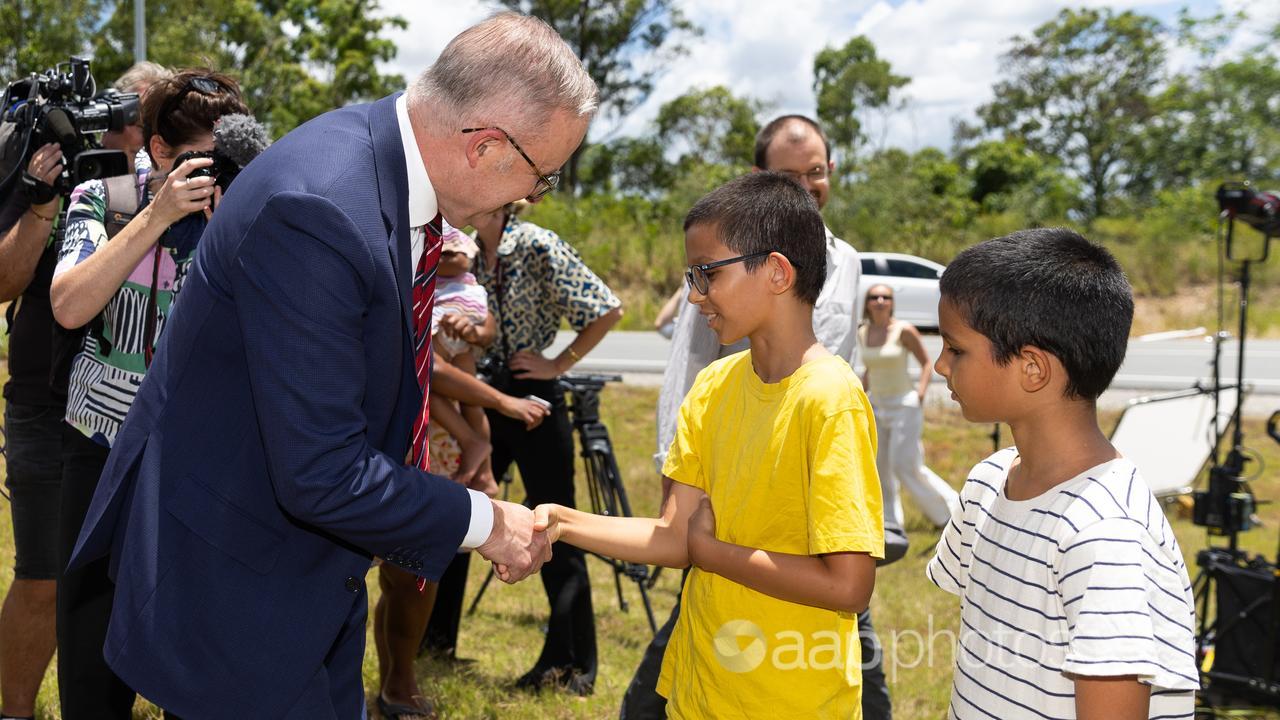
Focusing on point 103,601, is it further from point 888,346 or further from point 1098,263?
point 888,346

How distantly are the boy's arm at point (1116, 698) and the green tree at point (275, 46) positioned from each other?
59.4ft

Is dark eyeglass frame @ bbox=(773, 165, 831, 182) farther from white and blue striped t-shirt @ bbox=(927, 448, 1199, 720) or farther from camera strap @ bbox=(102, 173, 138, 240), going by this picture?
camera strap @ bbox=(102, 173, 138, 240)

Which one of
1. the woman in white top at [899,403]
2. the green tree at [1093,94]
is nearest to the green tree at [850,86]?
the green tree at [1093,94]

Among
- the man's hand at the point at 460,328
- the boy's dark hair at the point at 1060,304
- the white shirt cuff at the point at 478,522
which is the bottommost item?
the white shirt cuff at the point at 478,522

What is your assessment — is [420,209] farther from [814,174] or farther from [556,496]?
[556,496]

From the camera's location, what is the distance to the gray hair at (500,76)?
1.76m

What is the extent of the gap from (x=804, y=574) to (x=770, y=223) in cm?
74

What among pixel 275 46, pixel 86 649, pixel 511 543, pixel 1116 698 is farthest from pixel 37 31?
pixel 1116 698

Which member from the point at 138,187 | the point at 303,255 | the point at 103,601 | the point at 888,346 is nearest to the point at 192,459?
the point at 303,255

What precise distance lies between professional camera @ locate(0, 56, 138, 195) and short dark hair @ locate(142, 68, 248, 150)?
0.55 ft

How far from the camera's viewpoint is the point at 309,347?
Result: 1.59 meters

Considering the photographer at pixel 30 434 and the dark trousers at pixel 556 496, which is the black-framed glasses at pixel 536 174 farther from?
the dark trousers at pixel 556 496

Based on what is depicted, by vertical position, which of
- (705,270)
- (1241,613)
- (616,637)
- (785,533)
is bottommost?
(616,637)

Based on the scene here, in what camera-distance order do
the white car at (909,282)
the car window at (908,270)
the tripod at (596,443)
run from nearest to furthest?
the tripod at (596,443) → the white car at (909,282) → the car window at (908,270)
